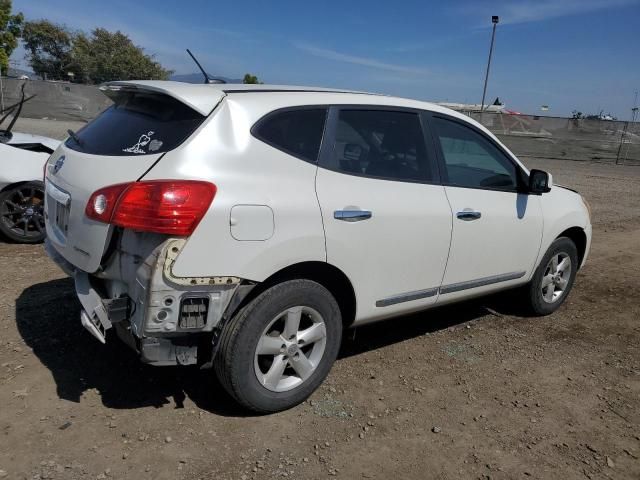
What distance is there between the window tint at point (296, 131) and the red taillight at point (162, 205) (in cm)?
50

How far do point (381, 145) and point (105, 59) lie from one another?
6850 centimetres

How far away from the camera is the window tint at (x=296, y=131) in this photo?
293 cm

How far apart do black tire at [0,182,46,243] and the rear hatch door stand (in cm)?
292

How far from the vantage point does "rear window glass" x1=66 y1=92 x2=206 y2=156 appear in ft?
9.12

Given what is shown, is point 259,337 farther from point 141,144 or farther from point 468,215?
point 468,215

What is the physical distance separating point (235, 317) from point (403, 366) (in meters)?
1.56


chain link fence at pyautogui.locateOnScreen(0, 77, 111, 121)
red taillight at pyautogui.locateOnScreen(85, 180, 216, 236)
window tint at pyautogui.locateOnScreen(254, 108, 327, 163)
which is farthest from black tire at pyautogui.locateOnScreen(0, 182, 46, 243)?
chain link fence at pyautogui.locateOnScreen(0, 77, 111, 121)

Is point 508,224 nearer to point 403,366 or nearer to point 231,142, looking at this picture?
point 403,366

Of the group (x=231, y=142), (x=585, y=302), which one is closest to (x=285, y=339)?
(x=231, y=142)

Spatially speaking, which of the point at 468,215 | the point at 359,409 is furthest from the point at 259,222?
the point at 468,215

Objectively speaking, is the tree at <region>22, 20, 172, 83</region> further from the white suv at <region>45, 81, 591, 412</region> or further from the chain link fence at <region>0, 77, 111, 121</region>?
the white suv at <region>45, 81, 591, 412</region>

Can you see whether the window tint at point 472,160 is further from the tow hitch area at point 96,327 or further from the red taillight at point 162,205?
the tow hitch area at point 96,327

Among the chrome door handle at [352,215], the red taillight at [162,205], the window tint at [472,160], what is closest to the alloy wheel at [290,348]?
the chrome door handle at [352,215]

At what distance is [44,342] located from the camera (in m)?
3.78
